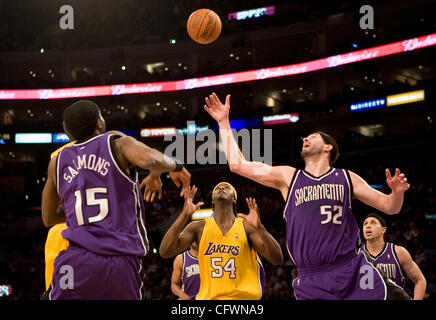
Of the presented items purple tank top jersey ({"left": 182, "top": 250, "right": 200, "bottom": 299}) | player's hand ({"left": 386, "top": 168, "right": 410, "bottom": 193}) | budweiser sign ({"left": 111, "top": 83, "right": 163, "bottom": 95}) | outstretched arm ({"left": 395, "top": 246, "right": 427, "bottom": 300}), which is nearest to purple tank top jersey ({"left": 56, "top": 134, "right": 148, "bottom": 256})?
player's hand ({"left": 386, "top": 168, "right": 410, "bottom": 193})

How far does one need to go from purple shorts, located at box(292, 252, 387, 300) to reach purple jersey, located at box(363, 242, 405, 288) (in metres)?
2.80

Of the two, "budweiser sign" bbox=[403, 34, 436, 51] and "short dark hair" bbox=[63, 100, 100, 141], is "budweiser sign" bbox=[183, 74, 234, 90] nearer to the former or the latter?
"budweiser sign" bbox=[403, 34, 436, 51]

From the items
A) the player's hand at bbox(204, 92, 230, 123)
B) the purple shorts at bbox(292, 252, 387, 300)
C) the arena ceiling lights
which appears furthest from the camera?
the arena ceiling lights

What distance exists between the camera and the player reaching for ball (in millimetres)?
4934

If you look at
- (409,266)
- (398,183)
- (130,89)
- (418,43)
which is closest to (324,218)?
(398,183)

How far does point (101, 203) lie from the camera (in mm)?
3777

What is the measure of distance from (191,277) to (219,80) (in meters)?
23.3

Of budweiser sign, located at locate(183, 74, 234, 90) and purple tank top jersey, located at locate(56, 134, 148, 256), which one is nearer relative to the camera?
purple tank top jersey, located at locate(56, 134, 148, 256)

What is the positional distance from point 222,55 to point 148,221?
12.7 metres

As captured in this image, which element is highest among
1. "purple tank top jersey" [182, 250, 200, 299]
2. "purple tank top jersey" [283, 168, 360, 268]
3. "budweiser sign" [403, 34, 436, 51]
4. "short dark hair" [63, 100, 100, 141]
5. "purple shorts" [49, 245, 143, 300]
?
"budweiser sign" [403, 34, 436, 51]

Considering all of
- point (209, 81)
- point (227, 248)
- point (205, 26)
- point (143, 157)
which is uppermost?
point (209, 81)

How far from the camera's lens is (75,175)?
3.88m

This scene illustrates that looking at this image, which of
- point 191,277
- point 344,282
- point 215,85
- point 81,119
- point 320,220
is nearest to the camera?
point 81,119

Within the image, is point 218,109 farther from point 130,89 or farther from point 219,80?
point 130,89
